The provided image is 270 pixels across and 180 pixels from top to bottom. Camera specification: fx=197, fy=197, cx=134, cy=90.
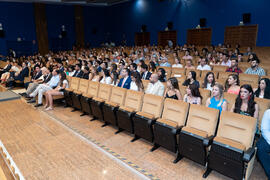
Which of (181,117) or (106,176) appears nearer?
(106,176)

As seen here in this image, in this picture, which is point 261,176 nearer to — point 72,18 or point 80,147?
point 80,147

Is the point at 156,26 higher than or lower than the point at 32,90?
higher

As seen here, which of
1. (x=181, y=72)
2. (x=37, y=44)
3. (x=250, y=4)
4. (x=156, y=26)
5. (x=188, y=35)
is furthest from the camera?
(x=37, y=44)

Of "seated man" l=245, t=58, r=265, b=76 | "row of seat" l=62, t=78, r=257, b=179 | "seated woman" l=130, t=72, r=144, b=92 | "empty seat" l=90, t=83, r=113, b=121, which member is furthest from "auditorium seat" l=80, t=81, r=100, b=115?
"seated man" l=245, t=58, r=265, b=76

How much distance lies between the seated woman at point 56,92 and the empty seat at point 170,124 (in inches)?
115

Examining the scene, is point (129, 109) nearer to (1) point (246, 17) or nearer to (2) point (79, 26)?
(1) point (246, 17)

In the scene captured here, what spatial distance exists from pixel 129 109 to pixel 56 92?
2.42 metres

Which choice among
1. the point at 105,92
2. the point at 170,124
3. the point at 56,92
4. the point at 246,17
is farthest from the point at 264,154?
the point at 246,17

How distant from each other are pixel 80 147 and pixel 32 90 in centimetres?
306

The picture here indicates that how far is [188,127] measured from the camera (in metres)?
2.40

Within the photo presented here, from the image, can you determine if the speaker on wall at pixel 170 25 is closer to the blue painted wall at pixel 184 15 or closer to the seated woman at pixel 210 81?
the blue painted wall at pixel 184 15

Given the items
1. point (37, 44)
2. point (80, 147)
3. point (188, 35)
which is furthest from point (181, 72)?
point (37, 44)

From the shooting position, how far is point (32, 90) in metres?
5.20

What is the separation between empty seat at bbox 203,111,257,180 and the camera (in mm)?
1946
